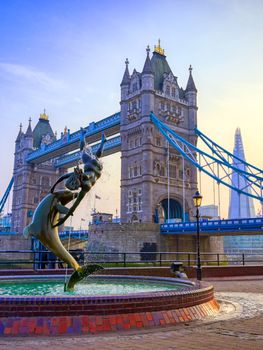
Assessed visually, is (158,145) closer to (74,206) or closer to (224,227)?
(224,227)

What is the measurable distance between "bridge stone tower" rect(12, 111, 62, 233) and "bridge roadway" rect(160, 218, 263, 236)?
43787 mm

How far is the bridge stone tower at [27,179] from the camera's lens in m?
82.2

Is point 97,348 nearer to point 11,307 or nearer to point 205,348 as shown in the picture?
point 205,348

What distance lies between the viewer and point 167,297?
7055 mm

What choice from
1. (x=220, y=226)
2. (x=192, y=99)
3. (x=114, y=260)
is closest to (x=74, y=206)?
(x=220, y=226)

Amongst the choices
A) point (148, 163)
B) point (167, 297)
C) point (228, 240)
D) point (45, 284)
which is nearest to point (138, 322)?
point (167, 297)

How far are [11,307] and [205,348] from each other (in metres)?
3.09

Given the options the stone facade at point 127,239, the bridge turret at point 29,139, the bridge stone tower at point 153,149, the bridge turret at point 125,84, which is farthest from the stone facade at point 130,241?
the bridge turret at point 29,139

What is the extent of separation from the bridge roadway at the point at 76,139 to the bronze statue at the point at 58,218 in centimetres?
5090

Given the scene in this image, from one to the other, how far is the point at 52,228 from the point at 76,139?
60.0 metres

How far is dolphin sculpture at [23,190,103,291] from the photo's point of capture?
27.4 ft

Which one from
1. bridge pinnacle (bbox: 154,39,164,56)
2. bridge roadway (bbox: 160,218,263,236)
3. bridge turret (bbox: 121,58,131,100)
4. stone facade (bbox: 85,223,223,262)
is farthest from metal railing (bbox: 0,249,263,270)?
bridge pinnacle (bbox: 154,39,164,56)

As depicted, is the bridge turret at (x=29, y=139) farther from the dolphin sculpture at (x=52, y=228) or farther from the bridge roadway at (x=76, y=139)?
the dolphin sculpture at (x=52, y=228)

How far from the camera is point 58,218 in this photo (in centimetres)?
872
